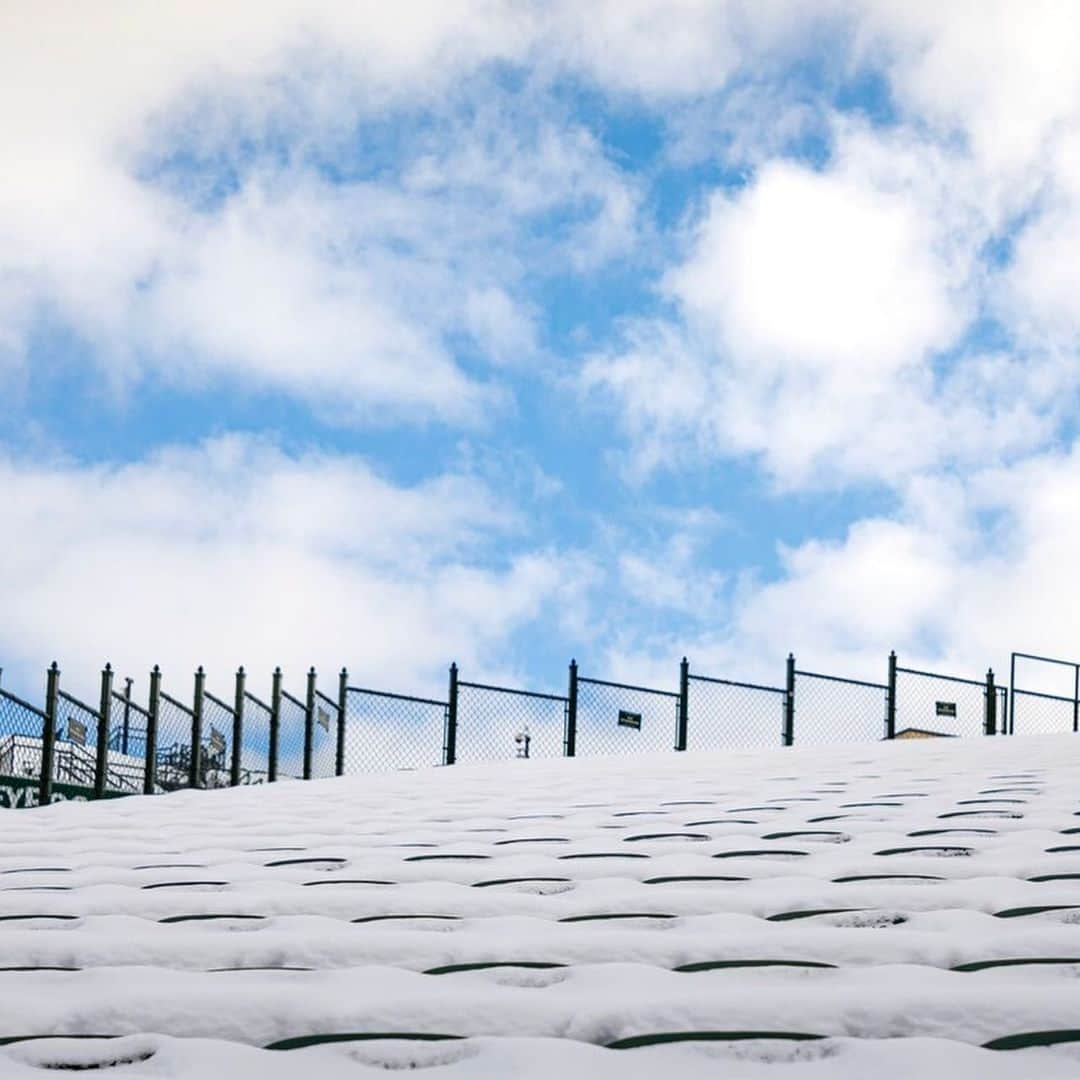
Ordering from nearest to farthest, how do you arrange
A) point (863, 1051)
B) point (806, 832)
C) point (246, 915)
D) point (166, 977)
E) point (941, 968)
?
point (863, 1051)
point (941, 968)
point (166, 977)
point (246, 915)
point (806, 832)

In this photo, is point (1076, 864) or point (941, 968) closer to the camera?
point (941, 968)

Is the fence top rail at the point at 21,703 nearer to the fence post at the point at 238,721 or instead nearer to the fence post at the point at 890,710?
the fence post at the point at 238,721

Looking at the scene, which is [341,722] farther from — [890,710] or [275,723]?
[890,710]

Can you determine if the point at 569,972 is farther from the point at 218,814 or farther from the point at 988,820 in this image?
the point at 218,814

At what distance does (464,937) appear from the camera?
297cm

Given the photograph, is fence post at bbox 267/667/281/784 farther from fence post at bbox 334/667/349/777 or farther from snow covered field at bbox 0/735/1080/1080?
snow covered field at bbox 0/735/1080/1080

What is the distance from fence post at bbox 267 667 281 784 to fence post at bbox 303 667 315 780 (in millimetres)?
317

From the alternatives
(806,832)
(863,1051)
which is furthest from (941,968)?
(806,832)

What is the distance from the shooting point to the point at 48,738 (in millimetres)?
12609

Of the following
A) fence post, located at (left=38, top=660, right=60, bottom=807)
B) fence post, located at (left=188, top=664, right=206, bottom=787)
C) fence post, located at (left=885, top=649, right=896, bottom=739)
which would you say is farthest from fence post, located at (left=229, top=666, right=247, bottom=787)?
fence post, located at (left=885, top=649, right=896, bottom=739)

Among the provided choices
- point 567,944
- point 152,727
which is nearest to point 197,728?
point 152,727

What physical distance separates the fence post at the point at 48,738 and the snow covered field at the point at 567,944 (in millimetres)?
7130

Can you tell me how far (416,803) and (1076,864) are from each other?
Result: 12.2ft

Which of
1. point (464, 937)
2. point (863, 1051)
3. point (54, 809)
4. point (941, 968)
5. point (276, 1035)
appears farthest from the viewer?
point (54, 809)
